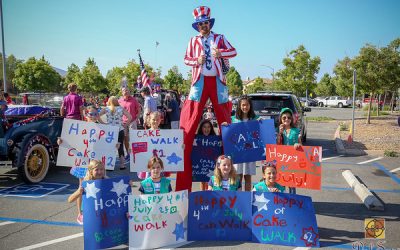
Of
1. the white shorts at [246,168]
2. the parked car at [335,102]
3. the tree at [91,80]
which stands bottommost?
the white shorts at [246,168]

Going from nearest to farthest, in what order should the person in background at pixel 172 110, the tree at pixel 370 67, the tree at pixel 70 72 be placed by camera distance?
the person in background at pixel 172 110 → the tree at pixel 370 67 → the tree at pixel 70 72

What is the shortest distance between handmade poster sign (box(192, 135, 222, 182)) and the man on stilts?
107 mm

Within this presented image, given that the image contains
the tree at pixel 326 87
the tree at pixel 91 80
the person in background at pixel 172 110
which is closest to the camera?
the person in background at pixel 172 110

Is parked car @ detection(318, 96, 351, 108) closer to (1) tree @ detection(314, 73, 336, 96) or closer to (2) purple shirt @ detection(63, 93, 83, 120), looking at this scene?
(1) tree @ detection(314, 73, 336, 96)

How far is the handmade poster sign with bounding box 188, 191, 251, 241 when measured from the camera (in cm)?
380

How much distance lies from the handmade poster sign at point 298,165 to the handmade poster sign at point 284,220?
554mm

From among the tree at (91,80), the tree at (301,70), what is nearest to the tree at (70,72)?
the tree at (91,80)

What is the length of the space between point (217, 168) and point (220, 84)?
1472mm

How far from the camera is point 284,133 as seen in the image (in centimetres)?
478

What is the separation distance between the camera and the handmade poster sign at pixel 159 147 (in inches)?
172

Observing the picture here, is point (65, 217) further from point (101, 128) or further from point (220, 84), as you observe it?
point (220, 84)

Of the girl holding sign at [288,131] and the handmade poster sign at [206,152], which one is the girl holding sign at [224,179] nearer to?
the handmade poster sign at [206,152]

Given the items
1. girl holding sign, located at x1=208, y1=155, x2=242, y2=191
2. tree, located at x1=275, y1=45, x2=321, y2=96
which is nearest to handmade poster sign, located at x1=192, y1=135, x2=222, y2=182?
girl holding sign, located at x1=208, y1=155, x2=242, y2=191

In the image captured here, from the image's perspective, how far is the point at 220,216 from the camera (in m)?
3.84
